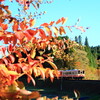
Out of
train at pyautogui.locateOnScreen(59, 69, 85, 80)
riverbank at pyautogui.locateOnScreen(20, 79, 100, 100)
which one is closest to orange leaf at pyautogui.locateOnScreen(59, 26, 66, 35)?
riverbank at pyautogui.locateOnScreen(20, 79, 100, 100)

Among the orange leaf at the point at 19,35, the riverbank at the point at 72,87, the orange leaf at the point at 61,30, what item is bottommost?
the riverbank at the point at 72,87

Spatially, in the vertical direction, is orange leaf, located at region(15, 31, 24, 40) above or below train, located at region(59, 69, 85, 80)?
above

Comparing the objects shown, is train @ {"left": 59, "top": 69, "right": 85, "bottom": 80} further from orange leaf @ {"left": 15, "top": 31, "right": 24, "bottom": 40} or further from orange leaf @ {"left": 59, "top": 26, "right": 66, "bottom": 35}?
orange leaf @ {"left": 15, "top": 31, "right": 24, "bottom": 40}

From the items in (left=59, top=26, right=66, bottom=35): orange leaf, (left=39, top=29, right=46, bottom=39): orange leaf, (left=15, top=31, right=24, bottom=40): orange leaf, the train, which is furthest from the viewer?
the train

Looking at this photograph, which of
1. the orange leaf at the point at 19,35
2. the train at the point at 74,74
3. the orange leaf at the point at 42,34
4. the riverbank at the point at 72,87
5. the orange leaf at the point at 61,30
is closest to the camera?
the orange leaf at the point at 19,35

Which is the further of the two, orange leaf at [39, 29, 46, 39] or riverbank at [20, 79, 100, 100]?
riverbank at [20, 79, 100, 100]

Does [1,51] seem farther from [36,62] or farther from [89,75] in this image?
[89,75]

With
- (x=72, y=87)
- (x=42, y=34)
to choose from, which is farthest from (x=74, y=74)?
(x=42, y=34)

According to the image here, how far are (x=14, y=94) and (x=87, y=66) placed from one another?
43.0 m

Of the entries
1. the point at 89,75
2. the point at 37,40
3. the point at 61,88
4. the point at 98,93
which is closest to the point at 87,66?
the point at 89,75

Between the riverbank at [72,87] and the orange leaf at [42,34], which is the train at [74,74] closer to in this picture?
the riverbank at [72,87]

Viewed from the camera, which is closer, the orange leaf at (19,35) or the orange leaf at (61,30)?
the orange leaf at (19,35)

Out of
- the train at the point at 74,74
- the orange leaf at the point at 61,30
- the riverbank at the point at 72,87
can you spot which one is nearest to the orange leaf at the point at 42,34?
the orange leaf at the point at 61,30

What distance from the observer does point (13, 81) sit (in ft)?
4.97
